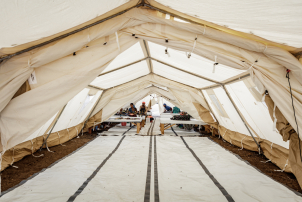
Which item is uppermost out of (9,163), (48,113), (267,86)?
(267,86)

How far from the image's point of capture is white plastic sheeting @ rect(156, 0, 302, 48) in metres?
0.96

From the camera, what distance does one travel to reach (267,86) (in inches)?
62.9

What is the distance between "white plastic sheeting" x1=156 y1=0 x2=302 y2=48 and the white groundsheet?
1871mm

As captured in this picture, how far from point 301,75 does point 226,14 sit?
0.98 metres

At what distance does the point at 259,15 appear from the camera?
3.54 ft

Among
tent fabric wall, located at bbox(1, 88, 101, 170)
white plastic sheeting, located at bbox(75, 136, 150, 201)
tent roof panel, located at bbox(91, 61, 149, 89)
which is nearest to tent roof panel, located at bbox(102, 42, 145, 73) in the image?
tent roof panel, located at bbox(91, 61, 149, 89)

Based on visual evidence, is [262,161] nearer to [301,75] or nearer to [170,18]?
[301,75]

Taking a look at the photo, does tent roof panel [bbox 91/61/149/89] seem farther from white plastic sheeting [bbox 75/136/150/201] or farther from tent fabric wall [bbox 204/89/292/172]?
tent fabric wall [bbox 204/89/292/172]

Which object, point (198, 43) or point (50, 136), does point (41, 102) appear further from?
point (50, 136)

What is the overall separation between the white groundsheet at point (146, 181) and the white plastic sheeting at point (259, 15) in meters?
1.87

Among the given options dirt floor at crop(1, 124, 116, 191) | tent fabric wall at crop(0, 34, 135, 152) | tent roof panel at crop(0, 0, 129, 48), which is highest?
tent roof panel at crop(0, 0, 129, 48)

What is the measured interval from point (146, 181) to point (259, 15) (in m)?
2.30

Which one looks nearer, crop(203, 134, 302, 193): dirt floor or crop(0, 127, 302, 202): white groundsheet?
crop(0, 127, 302, 202): white groundsheet

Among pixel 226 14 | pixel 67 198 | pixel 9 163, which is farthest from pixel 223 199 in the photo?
pixel 9 163
